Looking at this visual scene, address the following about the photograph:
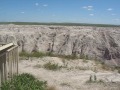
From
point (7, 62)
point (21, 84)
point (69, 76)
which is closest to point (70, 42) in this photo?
point (69, 76)

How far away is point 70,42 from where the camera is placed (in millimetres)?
29672

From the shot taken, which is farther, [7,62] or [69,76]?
[69,76]

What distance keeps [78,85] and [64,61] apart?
21.0 ft

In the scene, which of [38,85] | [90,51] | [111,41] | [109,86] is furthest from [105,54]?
[38,85]

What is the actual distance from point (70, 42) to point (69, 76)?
50.6 feet

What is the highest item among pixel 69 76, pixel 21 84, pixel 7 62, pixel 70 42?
pixel 7 62

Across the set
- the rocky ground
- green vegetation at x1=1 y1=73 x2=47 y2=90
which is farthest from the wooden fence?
the rocky ground

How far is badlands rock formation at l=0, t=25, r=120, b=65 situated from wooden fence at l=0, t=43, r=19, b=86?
14.4m

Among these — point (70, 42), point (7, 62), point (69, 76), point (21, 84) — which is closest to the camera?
point (21, 84)

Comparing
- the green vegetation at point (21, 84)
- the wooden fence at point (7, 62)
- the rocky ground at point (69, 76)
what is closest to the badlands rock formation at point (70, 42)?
the rocky ground at point (69, 76)

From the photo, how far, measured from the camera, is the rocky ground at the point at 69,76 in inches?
484

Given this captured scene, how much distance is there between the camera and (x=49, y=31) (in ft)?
108

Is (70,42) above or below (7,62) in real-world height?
below

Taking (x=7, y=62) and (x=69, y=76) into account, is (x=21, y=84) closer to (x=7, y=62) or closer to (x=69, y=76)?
(x=7, y=62)
